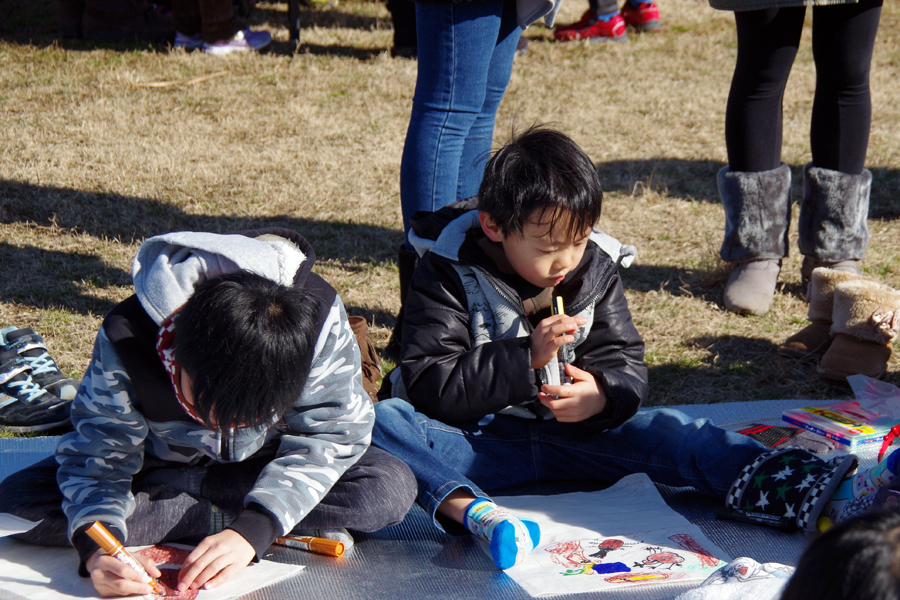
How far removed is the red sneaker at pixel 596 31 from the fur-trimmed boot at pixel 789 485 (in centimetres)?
468

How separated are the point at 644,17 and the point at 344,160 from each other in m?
3.09

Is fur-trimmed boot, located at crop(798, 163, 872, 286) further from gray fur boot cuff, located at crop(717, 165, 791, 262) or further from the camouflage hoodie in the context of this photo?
the camouflage hoodie

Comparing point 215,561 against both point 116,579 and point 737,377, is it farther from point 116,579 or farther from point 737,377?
point 737,377

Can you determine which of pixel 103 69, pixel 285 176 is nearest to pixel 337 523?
pixel 285 176

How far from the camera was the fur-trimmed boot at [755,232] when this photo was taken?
2.37 meters

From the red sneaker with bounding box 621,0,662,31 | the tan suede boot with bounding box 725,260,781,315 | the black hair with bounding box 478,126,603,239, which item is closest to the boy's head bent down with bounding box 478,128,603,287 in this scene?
the black hair with bounding box 478,126,603,239

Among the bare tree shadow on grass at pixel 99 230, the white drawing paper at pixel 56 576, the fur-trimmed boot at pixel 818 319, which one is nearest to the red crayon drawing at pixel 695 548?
the white drawing paper at pixel 56 576

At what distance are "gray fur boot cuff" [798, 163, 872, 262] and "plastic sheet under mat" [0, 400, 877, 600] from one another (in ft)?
3.54

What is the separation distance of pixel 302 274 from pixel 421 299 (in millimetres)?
332

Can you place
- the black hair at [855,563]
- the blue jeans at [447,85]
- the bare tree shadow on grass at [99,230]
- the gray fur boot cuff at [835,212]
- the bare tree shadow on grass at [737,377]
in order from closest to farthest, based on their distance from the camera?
1. the black hair at [855,563]
2. the blue jeans at [447,85]
3. the bare tree shadow on grass at [737,377]
4. the gray fur boot cuff at [835,212]
5. the bare tree shadow on grass at [99,230]

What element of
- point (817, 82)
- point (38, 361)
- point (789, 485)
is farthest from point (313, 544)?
point (817, 82)

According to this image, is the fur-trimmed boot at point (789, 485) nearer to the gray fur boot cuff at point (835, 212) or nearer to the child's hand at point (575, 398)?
the child's hand at point (575, 398)

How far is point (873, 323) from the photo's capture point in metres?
1.99

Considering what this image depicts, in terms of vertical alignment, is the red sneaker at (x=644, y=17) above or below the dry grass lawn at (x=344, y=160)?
above
